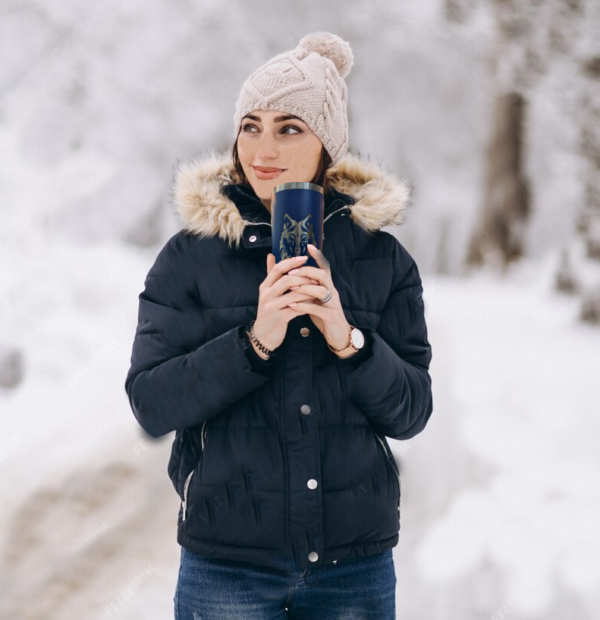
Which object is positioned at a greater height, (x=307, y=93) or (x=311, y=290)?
(x=307, y=93)

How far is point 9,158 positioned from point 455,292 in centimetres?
147

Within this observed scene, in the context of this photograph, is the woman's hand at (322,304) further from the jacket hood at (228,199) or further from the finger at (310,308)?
the jacket hood at (228,199)

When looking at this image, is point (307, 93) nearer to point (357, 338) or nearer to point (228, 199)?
point (228, 199)

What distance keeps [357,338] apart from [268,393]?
16 centimetres

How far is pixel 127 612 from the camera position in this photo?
5.72 ft

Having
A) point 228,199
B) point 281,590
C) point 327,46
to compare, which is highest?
point 327,46

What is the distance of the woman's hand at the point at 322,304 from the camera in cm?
81

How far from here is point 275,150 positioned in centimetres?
99

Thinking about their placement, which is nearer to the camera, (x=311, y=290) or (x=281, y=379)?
(x=311, y=290)

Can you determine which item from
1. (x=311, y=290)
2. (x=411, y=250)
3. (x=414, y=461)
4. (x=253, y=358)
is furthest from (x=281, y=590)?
(x=411, y=250)

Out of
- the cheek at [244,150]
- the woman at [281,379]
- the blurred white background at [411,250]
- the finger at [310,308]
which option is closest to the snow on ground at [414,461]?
the blurred white background at [411,250]

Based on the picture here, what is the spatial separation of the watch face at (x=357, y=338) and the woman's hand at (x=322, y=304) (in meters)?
0.01

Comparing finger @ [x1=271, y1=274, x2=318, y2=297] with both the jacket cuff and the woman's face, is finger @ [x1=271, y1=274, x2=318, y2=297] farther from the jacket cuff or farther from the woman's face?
the woman's face

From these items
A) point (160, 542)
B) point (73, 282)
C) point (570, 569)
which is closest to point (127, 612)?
point (160, 542)
